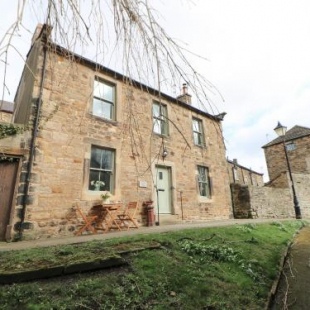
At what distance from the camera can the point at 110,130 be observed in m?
Answer: 9.19

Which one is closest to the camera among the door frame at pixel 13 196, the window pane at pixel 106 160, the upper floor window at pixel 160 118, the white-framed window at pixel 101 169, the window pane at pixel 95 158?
the upper floor window at pixel 160 118

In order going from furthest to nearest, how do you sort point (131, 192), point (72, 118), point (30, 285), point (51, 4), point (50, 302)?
point (131, 192)
point (72, 118)
point (30, 285)
point (50, 302)
point (51, 4)

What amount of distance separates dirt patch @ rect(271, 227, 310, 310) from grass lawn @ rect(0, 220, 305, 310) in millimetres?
150

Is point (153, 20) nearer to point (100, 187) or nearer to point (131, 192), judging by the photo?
point (100, 187)

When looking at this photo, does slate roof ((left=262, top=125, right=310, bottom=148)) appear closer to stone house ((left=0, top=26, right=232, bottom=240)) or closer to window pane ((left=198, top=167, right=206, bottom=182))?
window pane ((left=198, top=167, right=206, bottom=182))

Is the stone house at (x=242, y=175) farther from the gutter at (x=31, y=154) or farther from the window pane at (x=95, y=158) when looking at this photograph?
the gutter at (x=31, y=154)

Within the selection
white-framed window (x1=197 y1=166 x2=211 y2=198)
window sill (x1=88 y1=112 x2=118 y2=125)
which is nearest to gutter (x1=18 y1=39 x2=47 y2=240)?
window sill (x1=88 y1=112 x2=118 y2=125)

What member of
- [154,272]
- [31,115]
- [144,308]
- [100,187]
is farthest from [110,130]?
[144,308]

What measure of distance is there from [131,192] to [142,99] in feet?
13.0

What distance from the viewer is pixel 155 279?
295 cm

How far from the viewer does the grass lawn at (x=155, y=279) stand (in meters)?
2.47

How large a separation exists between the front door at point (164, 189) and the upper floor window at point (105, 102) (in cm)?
294

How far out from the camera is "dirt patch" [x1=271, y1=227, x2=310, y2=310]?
276cm

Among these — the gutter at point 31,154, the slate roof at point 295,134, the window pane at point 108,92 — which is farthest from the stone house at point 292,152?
the gutter at point 31,154
